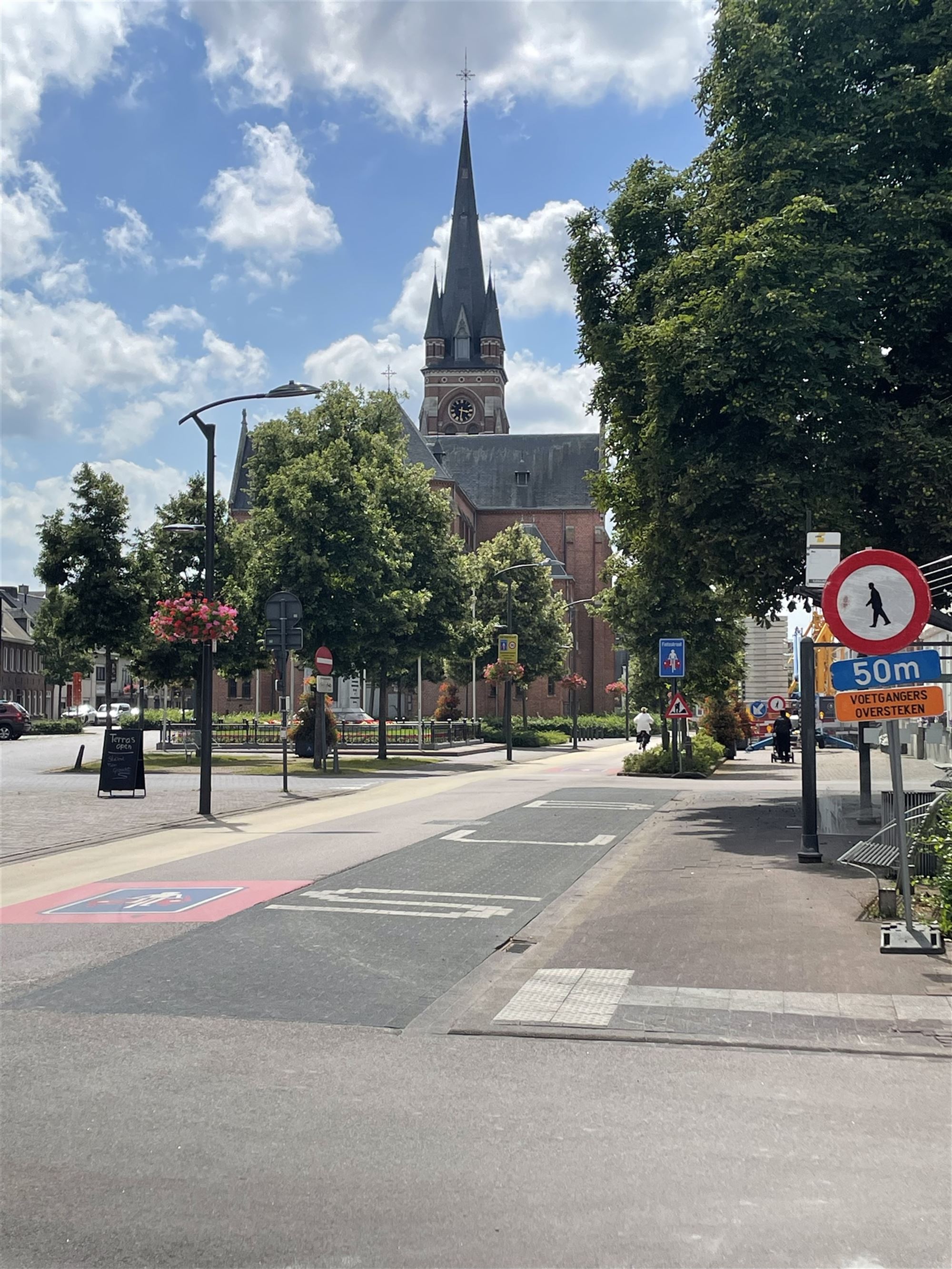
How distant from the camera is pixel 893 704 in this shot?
361 inches

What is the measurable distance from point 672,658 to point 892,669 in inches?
858

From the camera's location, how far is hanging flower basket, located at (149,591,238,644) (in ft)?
76.1

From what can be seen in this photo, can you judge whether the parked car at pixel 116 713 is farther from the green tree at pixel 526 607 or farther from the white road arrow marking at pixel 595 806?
the white road arrow marking at pixel 595 806

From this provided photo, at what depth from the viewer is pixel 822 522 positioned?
692 inches

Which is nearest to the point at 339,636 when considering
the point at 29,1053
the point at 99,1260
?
the point at 29,1053

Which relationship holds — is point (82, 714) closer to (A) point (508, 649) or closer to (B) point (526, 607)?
(B) point (526, 607)

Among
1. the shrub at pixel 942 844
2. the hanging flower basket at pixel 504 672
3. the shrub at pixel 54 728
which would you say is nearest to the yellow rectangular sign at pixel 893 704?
the shrub at pixel 942 844

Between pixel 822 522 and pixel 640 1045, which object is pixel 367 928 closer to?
pixel 640 1045

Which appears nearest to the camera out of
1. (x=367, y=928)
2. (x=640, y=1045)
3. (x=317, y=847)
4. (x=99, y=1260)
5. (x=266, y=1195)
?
(x=99, y=1260)

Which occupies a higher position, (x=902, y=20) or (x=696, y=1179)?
(x=902, y=20)

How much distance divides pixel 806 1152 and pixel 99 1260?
2556mm

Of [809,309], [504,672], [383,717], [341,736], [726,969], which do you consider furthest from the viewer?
[341,736]

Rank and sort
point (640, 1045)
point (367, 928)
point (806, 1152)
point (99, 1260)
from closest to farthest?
point (99, 1260), point (806, 1152), point (640, 1045), point (367, 928)

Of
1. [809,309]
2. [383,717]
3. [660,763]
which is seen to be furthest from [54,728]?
[809,309]
